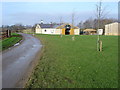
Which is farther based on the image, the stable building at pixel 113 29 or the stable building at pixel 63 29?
the stable building at pixel 63 29

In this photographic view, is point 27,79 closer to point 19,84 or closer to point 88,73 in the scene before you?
point 19,84

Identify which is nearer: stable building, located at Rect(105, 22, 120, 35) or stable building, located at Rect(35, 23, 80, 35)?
stable building, located at Rect(105, 22, 120, 35)

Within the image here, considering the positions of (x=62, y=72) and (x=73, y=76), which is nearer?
(x=73, y=76)

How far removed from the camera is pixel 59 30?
214 feet

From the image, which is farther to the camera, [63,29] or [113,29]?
[63,29]

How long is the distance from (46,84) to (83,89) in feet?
4.34

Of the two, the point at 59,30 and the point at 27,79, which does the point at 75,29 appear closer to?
the point at 59,30

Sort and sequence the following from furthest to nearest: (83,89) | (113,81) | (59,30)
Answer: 1. (59,30)
2. (113,81)
3. (83,89)

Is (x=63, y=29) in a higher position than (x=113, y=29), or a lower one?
higher

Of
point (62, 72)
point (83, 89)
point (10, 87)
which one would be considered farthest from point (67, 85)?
point (10, 87)

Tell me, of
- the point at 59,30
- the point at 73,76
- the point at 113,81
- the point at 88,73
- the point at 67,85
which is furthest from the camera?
the point at 59,30

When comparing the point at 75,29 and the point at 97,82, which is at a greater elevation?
the point at 75,29

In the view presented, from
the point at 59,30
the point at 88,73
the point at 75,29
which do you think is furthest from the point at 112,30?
the point at 88,73

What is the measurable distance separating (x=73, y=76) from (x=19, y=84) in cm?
217
